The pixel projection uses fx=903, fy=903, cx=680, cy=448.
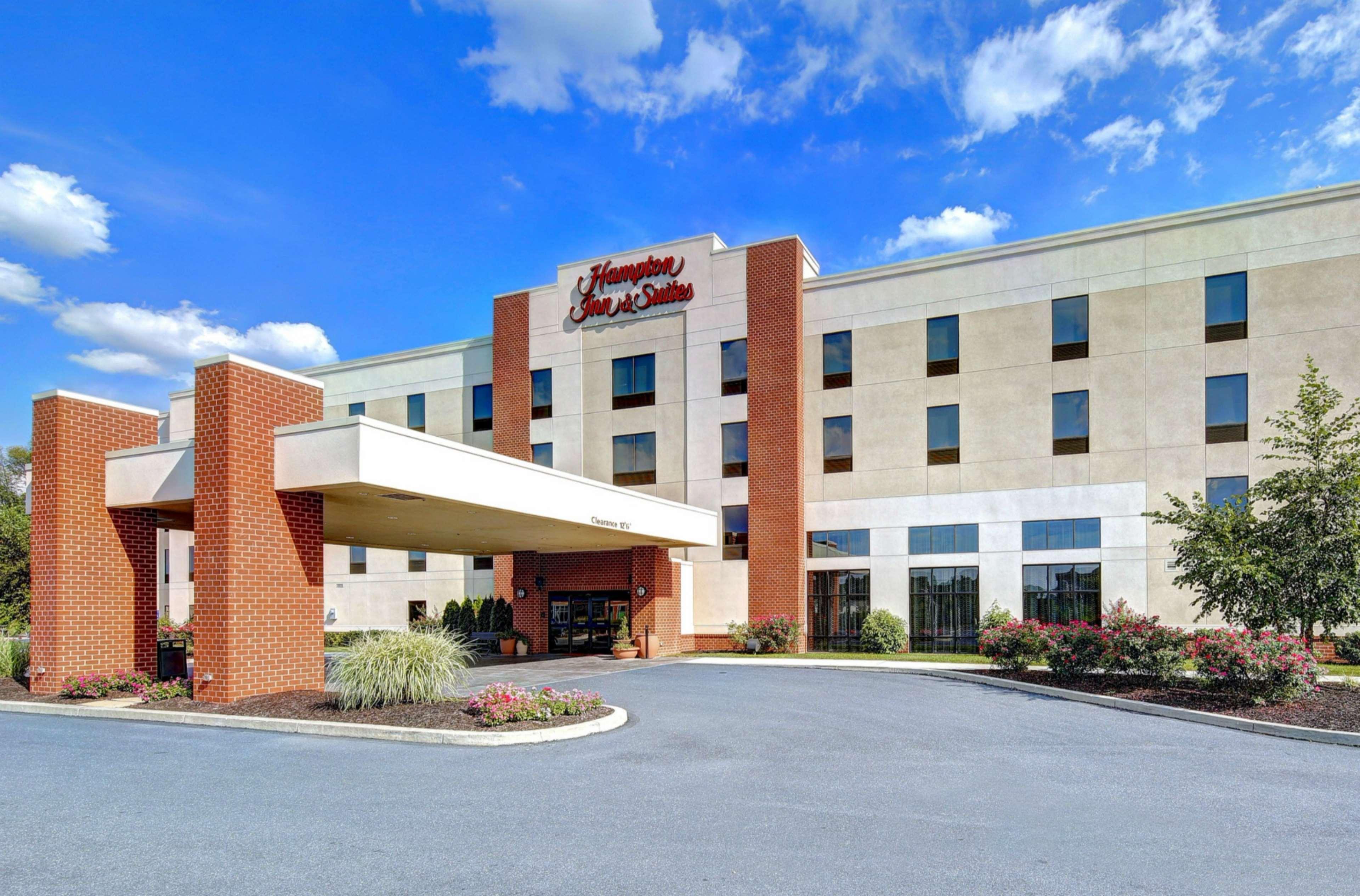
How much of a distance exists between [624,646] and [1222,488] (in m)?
18.7

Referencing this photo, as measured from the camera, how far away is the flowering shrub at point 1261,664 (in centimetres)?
1466

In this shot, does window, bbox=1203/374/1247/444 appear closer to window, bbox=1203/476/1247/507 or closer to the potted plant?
window, bbox=1203/476/1247/507

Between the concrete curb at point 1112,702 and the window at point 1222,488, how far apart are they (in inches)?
411

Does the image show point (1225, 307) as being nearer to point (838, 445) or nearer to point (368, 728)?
point (838, 445)

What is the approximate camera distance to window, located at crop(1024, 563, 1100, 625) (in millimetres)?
27891

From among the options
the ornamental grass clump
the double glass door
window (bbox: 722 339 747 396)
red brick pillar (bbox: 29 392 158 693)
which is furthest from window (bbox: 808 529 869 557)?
red brick pillar (bbox: 29 392 158 693)

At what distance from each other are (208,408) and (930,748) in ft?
42.1

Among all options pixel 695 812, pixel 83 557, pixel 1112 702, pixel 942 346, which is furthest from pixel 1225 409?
pixel 83 557

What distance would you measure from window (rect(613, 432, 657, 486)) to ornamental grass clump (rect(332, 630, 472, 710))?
1939 centimetres

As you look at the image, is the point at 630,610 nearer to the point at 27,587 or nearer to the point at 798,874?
the point at 798,874

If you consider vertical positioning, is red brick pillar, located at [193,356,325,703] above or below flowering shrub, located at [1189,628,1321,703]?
above

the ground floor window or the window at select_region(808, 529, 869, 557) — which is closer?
the ground floor window

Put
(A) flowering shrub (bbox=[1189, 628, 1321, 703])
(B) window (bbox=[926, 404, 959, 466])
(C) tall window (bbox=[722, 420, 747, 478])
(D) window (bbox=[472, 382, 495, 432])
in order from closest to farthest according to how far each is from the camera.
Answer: (A) flowering shrub (bbox=[1189, 628, 1321, 703]) < (B) window (bbox=[926, 404, 959, 466]) < (C) tall window (bbox=[722, 420, 747, 478]) < (D) window (bbox=[472, 382, 495, 432])

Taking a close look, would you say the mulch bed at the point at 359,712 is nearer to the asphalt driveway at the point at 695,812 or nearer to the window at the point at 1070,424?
the asphalt driveway at the point at 695,812
